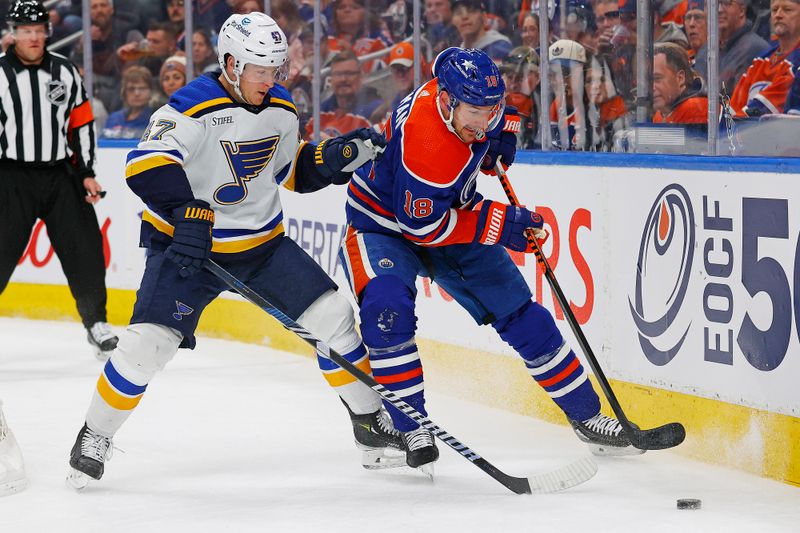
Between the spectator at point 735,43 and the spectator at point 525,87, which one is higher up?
the spectator at point 735,43

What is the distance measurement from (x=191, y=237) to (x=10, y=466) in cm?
78

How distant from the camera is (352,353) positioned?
132 inches

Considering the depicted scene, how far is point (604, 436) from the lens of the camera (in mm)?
3547

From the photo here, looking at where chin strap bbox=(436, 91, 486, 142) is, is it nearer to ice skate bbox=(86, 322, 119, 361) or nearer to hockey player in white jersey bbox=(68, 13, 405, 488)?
hockey player in white jersey bbox=(68, 13, 405, 488)

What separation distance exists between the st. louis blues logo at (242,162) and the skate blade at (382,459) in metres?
0.75

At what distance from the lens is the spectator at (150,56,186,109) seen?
6.34 m

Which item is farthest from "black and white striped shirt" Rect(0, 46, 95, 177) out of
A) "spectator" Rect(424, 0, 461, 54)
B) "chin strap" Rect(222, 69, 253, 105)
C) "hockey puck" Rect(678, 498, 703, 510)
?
"hockey puck" Rect(678, 498, 703, 510)

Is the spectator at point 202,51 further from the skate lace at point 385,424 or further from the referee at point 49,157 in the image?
the skate lace at point 385,424

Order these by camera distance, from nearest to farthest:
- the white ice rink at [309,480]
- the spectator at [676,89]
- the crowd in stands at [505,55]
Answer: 1. the white ice rink at [309,480]
2. the crowd in stands at [505,55]
3. the spectator at [676,89]

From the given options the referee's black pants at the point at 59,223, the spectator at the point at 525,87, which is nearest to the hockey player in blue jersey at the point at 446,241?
the spectator at the point at 525,87

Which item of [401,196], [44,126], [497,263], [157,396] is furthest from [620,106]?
[44,126]

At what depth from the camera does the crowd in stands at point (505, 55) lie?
3762 millimetres

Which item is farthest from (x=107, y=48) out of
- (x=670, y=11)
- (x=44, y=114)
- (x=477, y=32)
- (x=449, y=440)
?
(x=449, y=440)

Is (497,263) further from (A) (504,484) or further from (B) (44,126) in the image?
(B) (44,126)
